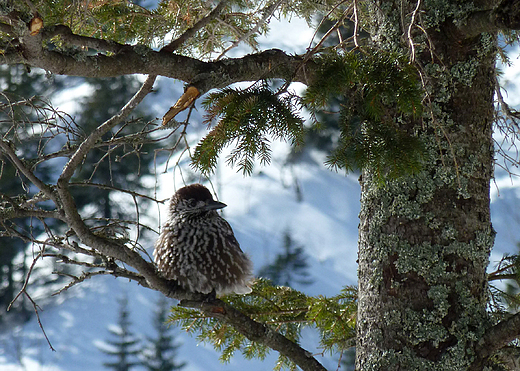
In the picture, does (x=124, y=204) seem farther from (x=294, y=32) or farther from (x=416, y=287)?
(x=416, y=287)

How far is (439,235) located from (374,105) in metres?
0.82

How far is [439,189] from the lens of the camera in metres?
2.31

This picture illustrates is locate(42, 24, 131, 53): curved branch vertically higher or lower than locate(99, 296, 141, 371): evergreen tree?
lower

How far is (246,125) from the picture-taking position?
1.75 m

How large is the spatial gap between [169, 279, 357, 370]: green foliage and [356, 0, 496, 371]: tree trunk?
1.17ft

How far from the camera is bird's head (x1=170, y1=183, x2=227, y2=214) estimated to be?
312 centimetres

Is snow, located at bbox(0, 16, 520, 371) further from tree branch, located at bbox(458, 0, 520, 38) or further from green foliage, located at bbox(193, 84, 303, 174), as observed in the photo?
Result: green foliage, located at bbox(193, 84, 303, 174)

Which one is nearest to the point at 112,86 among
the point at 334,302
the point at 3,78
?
the point at 3,78

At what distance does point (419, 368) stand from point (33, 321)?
583 inches

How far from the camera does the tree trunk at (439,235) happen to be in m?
2.23

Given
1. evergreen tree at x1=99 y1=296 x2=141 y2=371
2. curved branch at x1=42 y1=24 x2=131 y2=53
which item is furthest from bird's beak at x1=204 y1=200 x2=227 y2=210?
evergreen tree at x1=99 y1=296 x2=141 y2=371

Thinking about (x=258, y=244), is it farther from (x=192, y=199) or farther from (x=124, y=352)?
(x=192, y=199)

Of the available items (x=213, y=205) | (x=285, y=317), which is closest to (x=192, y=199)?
(x=213, y=205)

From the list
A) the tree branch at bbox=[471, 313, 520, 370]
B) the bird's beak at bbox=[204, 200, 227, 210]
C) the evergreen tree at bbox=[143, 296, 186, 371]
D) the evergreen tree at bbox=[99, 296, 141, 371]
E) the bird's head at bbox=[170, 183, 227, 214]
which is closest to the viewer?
the tree branch at bbox=[471, 313, 520, 370]
